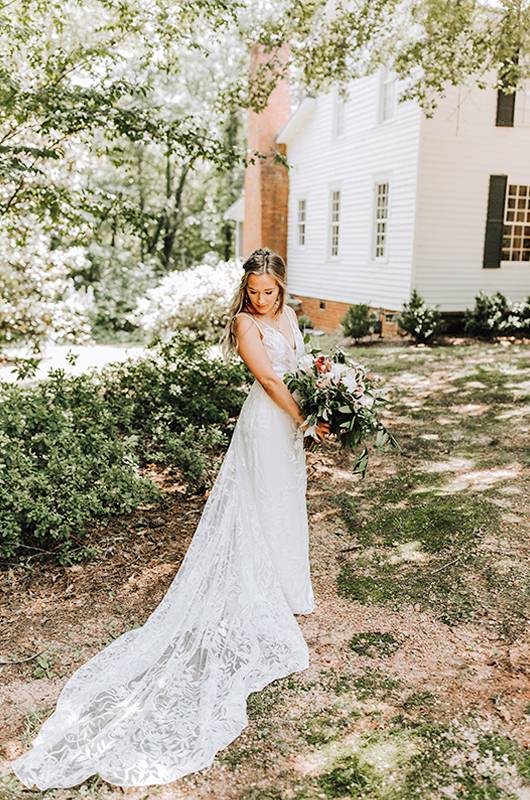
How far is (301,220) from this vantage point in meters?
21.8

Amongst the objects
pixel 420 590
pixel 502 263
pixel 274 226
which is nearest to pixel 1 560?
pixel 420 590

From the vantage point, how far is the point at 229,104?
10508 mm

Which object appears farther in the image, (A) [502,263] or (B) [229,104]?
(A) [502,263]

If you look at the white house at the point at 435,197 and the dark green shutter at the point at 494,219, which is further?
the dark green shutter at the point at 494,219

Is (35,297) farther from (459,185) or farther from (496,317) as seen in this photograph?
(496,317)

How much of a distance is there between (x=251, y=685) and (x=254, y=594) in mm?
536

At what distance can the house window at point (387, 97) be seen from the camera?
16.1 metres

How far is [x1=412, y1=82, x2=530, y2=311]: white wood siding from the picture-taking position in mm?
14852

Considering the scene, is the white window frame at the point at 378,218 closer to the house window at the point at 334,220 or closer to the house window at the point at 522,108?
the house window at the point at 334,220

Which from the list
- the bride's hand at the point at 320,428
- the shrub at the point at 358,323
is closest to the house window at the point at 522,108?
the shrub at the point at 358,323

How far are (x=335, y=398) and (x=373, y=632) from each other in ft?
4.73

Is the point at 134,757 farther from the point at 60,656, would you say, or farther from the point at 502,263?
the point at 502,263

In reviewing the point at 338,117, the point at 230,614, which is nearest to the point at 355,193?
the point at 338,117

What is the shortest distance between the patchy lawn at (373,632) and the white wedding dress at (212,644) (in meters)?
0.10
